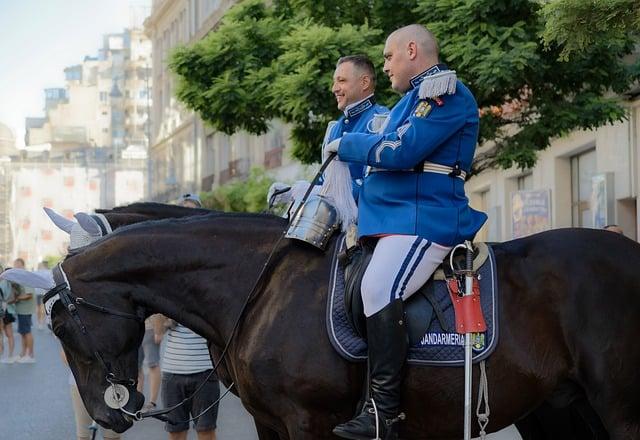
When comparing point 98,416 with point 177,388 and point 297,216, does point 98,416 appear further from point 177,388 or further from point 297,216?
point 177,388

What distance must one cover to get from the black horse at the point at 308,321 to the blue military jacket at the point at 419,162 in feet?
1.04

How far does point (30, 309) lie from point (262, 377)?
64.7 feet

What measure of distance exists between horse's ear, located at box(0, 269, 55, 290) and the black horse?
11cm

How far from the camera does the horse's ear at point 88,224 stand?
20.1ft

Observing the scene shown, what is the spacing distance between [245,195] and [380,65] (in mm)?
25077

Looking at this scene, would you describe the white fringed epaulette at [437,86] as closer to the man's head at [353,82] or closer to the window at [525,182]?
the man's head at [353,82]

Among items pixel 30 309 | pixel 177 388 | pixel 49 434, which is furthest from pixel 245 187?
pixel 177 388

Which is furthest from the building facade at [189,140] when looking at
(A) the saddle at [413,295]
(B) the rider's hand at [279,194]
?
(A) the saddle at [413,295]

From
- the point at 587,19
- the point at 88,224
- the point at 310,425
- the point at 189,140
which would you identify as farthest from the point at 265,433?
the point at 189,140

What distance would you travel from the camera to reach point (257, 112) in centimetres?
2139

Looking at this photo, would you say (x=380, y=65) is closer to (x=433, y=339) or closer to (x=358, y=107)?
(x=358, y=107)

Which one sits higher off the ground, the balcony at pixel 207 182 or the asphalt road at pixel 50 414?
the balcony at pixel 207 182

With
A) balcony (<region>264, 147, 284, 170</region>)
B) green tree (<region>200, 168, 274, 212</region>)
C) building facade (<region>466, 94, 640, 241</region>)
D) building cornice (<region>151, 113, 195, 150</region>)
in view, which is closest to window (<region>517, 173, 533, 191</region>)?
building facade (<region>466, 94, 640, 241</region>)

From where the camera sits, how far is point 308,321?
5633mm
